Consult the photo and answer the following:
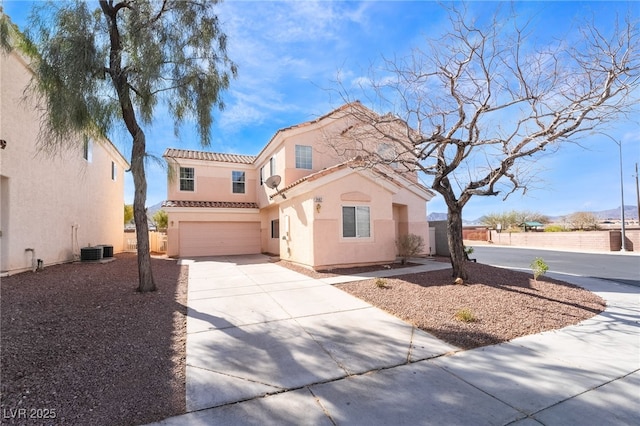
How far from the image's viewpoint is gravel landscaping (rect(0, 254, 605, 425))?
3244 mm

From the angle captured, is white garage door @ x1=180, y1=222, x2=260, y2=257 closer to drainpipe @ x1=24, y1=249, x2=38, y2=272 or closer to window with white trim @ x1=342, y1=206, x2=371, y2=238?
drainpipe @ x1=24, y1=249, x2=38, y2=272

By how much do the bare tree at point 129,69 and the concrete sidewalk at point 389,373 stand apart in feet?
15.5

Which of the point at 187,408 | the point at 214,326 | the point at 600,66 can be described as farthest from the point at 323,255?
the point at 600,66

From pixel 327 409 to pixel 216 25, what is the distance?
9.11m

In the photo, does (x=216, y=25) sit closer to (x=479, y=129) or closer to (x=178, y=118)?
(x=178, y=118)

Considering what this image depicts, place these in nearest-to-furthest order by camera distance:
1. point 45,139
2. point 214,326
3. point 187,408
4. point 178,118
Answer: point 187,408 → point 214,326 → point 45,139 → point 178,118

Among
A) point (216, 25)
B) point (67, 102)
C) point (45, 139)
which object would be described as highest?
point (216, 25)

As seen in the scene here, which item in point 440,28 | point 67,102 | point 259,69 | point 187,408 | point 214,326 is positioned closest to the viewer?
point 187,408

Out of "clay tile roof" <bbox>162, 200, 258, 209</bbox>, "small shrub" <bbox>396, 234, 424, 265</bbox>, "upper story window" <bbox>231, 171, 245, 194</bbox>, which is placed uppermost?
"upper story window" <bbox>231, 171, 245, 194</bbox>

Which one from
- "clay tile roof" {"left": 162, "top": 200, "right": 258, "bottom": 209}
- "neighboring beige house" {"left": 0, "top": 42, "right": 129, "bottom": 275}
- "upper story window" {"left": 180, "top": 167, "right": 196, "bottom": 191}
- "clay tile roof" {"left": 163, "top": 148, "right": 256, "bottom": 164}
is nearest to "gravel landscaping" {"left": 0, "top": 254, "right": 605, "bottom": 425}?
"neighboring beige house" {"left": 0, "top": 42, "right": 129, "bottom": 275}

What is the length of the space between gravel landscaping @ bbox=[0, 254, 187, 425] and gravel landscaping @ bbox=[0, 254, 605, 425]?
1 centimetres

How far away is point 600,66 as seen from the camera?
22.2ft

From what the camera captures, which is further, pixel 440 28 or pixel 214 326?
pixel 440 28

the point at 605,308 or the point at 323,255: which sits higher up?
the point at 323,255
